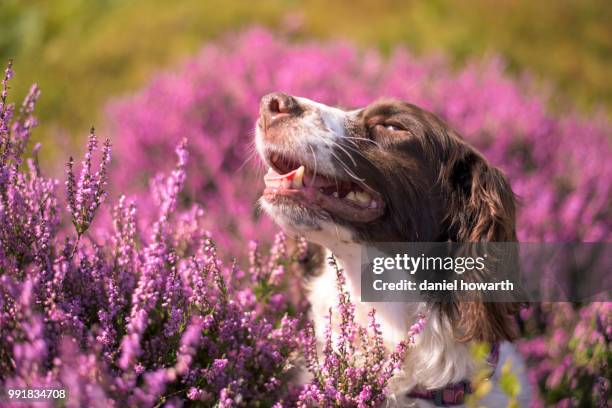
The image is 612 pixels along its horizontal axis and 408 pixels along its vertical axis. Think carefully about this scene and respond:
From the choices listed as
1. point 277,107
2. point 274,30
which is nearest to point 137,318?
point 277,107

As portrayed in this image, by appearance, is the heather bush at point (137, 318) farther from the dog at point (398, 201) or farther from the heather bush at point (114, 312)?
the dog at point (398, 201)

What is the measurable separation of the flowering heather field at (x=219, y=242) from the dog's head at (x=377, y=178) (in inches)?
15.0

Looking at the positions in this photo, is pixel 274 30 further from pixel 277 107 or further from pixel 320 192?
pixel 320 192

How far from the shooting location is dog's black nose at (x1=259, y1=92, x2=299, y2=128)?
2.68m

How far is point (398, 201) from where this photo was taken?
2.74 meters

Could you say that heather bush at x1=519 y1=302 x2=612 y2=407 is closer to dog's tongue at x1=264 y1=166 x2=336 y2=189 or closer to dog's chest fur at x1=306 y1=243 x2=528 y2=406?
dog's chest fur at x1=306 y1=243 x2=528 y2=406

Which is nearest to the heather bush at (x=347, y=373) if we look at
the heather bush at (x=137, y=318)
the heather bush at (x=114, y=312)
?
the heather bush at (x=137, y=318)

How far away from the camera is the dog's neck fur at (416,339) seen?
2.64 meters

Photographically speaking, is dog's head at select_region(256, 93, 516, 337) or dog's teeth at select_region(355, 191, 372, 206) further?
dog's teeth at select_region(355, 191, 372, 206)

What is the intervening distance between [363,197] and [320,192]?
23 cm

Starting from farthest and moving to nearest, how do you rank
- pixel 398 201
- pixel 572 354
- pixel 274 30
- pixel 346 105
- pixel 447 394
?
pixel 274 30, pixel 346 105, pixel 572 354, pixel 398 201, pixel 447 394

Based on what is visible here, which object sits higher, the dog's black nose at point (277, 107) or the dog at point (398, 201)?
the dog's black nose at point (277, 107)

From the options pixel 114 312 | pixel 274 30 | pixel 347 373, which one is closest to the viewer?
pixel 114 312

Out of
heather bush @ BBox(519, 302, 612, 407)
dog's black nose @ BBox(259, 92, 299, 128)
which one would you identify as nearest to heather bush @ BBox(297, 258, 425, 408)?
dog's black nose @ BBox(259, 92, 299, 128)
